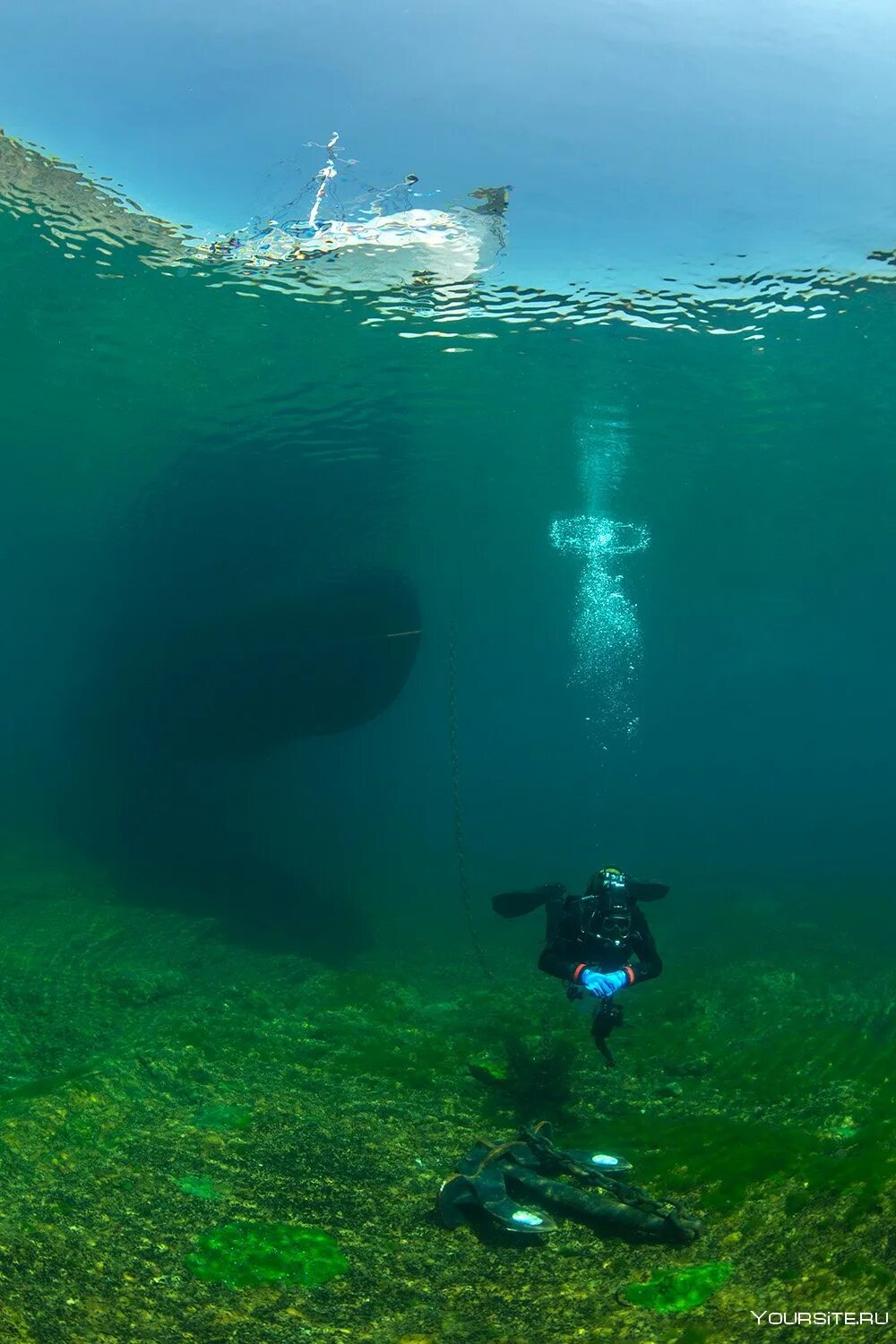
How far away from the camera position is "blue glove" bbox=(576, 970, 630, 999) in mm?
5816

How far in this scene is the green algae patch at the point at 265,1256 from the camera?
3.59m

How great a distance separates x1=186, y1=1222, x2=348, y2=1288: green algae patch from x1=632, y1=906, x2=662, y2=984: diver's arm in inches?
123

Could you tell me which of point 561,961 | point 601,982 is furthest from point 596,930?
point 601,982

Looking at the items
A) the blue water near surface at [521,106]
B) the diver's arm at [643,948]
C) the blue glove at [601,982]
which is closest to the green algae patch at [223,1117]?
the blue glove at [601,982]

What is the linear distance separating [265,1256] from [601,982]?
2942 millimetres

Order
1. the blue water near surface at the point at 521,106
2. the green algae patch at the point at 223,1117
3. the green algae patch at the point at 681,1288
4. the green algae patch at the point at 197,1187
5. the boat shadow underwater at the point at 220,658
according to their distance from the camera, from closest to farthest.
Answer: the green algae patch at the point at 681,1288 → the green algae patch at the point at 197,1187 → the green algae patch at the point at 223,1117 → the blue water near surface at the point at 521,106 → the boat shadow underwater at the point at 220,658

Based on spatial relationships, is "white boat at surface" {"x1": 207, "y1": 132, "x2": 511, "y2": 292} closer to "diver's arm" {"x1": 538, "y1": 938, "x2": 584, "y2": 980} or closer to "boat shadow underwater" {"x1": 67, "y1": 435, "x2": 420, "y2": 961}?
"boat shadow underwater" {"x1": 67, "y1": 435, "x2": 420, "y2": 961}

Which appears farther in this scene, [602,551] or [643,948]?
[602,551]

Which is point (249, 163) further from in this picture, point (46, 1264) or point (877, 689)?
point (877, 689)

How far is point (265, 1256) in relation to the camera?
381 cm

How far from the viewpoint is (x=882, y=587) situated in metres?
41.4

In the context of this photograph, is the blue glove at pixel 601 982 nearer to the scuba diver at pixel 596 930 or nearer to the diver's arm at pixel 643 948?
the scuba diver at pixel 596 930

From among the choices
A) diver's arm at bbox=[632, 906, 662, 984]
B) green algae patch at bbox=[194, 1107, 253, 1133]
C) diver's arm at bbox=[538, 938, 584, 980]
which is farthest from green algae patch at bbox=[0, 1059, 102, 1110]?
diver's arm at bbox=[632, 906, 662, 984]

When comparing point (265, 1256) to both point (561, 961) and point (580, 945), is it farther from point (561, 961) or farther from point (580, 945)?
point (580, 945)
